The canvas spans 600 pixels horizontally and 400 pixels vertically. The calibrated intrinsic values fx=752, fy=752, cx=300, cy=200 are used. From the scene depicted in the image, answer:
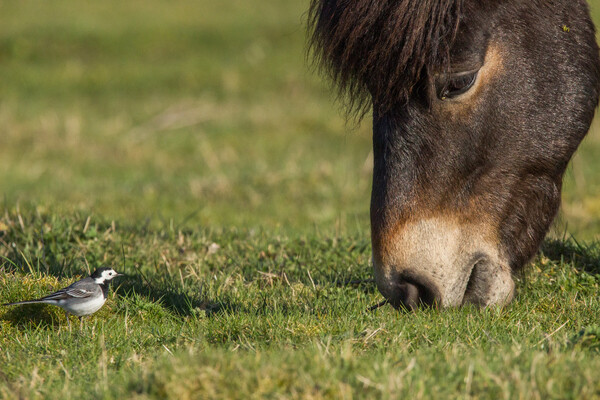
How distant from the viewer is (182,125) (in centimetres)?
1497

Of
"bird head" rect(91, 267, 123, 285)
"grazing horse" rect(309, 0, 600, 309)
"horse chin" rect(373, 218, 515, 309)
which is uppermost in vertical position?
"grazing horse" rect(309, 0, 600, 309)

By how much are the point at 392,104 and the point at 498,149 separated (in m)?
0.61

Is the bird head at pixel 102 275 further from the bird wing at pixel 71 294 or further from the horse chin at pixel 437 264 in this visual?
the horse chin at pixel 437 264

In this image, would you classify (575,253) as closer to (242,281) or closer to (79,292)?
(242,281)

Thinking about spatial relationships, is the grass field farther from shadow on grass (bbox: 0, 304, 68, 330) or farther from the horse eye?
the horse eye

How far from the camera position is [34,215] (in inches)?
247

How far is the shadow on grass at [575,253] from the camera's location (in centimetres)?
515

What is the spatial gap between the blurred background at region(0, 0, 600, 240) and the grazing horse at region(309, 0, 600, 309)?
5.27 ft

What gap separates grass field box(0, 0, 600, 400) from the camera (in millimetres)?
3021

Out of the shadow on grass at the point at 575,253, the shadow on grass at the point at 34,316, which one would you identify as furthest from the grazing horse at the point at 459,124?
the shadow on grass at the point at 34,316

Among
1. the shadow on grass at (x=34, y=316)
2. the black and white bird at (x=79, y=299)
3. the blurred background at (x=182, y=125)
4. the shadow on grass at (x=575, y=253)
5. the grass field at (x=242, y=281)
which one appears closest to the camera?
the grass field at (x=242, y=281)

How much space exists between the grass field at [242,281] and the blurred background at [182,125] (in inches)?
2.5

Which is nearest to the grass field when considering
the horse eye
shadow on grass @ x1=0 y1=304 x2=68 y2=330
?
shadow on grass @ x1=0 y1=304 x2=68 y2=330

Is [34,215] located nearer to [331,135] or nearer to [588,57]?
[588,57]
